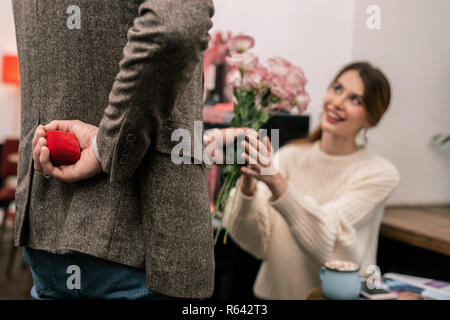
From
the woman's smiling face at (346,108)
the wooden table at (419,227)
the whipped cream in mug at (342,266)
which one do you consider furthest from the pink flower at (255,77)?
the wooden table at (419,227)

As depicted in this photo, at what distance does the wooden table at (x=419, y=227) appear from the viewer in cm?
185

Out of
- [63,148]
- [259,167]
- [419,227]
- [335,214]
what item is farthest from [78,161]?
[419,227]

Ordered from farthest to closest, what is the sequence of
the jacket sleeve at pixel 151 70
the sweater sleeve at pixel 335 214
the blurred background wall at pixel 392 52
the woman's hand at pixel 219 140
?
the blurred background wall at pixel 392 52 → the sweater sleeve at pixel 335 214 → the woman's hand at pixel 219 140 → the jacket sleeve at pixel 151 70

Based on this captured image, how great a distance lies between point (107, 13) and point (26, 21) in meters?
0.14

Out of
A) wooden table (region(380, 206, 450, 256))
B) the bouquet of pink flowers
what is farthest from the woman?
the bouquet of pink flowers

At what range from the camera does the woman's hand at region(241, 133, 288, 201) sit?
1.14 meters

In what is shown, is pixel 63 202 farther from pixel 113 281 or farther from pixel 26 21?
pixel 26 21

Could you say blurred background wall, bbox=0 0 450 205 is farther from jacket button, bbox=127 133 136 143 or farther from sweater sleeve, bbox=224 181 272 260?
jacket button, bbox=127 133 136 143

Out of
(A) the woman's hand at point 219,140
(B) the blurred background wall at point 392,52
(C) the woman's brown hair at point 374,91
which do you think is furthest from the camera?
(B) the blurred background wall at point 392,52

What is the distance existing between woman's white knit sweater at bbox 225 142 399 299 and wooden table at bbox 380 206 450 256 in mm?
199

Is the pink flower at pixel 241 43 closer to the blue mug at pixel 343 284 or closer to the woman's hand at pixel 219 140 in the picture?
the woman's hand at pixel 219 140

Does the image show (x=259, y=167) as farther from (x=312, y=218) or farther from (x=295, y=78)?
(x=312, y=218)

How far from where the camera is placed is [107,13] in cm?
60
